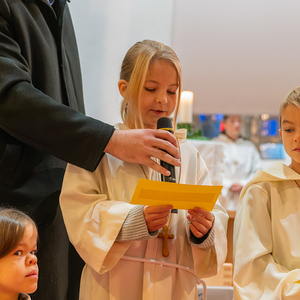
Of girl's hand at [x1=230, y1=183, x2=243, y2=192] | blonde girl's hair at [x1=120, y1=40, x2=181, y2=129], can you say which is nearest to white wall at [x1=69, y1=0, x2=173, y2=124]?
blonde girl's hair at [x1=120, y1=40, x2=181, y2=129]

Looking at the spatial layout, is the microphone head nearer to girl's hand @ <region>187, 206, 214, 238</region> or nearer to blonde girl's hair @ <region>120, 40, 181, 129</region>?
blonde girl's hair @ <region>120, 40, 181, 129</region>

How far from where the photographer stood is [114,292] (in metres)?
1.36

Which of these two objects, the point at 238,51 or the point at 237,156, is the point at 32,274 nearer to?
the point at 237,156

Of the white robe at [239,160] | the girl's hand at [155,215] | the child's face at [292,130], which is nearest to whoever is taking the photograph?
the girl's hand at [155,215]

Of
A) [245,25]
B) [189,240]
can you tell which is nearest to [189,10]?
[245,25]

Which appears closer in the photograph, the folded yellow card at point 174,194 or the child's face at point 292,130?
the folded yellow card at point 174,194

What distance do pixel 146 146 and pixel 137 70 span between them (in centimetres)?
39

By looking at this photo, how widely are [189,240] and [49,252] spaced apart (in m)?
0.56

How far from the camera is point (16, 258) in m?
1.17

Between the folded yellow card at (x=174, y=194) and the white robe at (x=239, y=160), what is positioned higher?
the folded yellow card at (x=174, y=194)

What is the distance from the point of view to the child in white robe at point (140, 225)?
4.23 ft

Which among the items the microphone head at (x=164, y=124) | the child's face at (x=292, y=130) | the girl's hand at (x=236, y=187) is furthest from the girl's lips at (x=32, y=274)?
the girl's hand at (x=236, y=187)

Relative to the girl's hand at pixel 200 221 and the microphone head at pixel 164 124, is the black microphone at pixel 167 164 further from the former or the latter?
the girl's hand at pixel 200 221

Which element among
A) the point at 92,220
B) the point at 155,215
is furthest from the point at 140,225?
the point at 92,220
